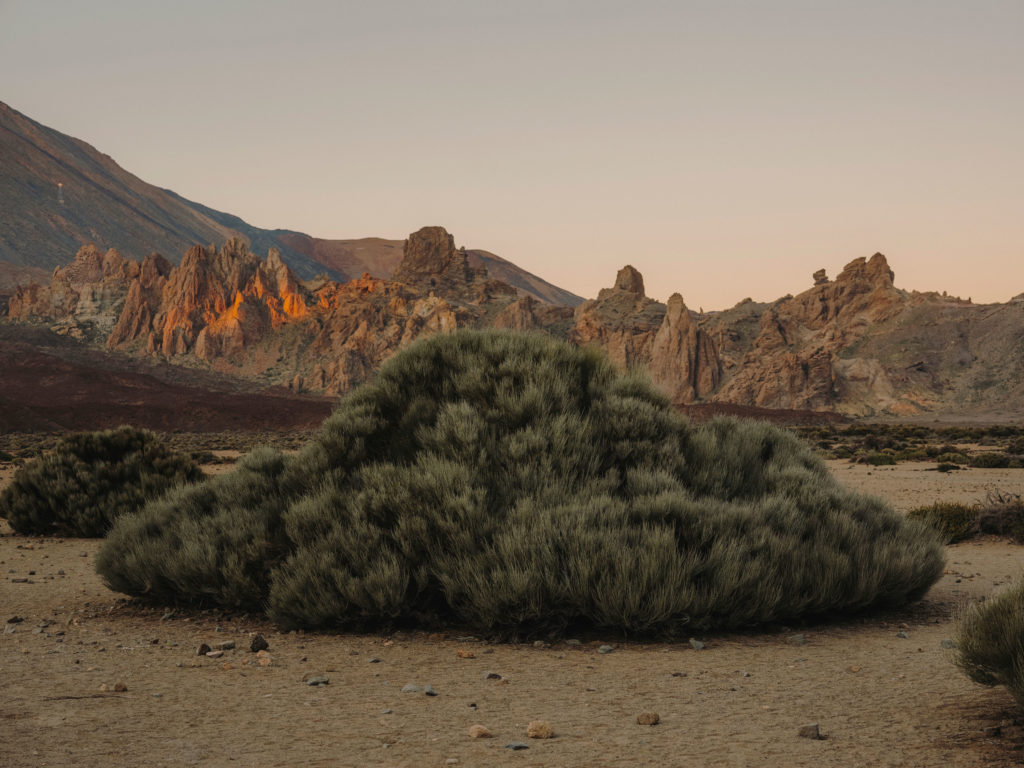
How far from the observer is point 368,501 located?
26.7ft

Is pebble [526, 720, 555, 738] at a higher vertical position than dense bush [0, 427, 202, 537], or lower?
higher

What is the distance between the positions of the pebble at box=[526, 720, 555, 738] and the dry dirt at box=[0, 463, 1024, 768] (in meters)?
0.04

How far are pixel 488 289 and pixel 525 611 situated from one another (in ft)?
530

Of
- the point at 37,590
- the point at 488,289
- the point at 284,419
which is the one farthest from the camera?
the point at 488,289

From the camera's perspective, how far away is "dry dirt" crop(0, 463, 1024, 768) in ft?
13.9

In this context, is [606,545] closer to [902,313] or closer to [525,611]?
[525,611]

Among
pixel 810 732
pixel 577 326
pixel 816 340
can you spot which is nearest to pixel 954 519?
pixel 810 732

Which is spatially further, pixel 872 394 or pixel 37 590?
pixel 872 394

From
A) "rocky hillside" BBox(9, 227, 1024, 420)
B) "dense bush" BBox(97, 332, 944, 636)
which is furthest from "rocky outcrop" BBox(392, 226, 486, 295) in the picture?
"dense bush" BBox(97, 332, 944, 636)

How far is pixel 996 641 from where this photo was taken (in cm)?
442

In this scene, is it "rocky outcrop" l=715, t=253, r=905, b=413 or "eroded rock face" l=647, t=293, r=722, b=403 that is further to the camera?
"eroded rock face" l=647, t=293, r=722, b=403

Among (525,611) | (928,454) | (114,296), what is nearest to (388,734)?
(525,611)

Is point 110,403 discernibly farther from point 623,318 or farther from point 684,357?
point 623,318

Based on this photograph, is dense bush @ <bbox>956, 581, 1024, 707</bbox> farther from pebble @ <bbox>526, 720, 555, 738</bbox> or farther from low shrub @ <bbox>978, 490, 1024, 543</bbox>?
low shrub @ <bbox>978, 490, 1024, 543</bbox>
